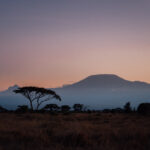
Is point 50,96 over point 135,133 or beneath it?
over

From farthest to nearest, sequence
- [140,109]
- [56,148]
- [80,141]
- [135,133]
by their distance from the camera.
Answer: [140,109], [135,133], [80,141], [56,148]

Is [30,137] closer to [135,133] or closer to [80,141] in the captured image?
[80,141]

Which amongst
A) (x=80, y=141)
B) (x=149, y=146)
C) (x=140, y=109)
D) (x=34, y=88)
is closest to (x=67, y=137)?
(x=80, y=141)

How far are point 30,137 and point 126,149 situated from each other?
4026 millimetres

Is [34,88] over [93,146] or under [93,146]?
over

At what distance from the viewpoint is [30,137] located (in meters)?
8.40

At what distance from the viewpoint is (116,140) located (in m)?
8.23

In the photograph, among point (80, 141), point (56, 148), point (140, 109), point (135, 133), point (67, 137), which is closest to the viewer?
point (56, 148)

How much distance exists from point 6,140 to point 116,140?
4.57 metres

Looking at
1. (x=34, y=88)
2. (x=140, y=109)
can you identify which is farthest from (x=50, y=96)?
(x=140, y=109)

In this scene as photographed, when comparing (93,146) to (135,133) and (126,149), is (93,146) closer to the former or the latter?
(126,149)

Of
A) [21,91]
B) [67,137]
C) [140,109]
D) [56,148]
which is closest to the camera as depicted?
[56,148]

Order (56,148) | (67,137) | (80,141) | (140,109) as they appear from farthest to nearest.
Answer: (140,109), (67,137), (80,141), (56,148)

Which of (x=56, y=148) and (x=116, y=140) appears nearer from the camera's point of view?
(x=56, y=148)
